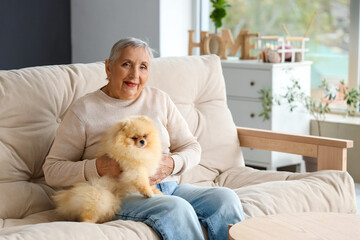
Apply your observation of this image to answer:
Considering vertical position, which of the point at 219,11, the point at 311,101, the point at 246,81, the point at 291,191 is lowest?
the point at 291,191

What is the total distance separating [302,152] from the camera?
2.71 metres

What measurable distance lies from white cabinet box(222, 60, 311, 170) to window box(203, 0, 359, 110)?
30cm

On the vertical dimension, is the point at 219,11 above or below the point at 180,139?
above

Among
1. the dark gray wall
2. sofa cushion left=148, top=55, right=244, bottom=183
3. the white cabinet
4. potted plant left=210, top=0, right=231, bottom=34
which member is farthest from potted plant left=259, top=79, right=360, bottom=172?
the dark gray wall

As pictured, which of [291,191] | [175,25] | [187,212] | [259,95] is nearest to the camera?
[187,212]

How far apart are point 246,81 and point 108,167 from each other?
7.20 feet

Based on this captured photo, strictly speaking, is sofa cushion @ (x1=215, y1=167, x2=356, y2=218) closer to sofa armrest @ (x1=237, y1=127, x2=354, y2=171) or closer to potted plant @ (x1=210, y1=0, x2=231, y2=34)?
sofa armrest @ (x1=237, y1=127, x2=354, y2=171)

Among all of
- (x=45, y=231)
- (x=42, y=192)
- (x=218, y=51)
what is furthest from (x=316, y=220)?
(x=218, y=51)

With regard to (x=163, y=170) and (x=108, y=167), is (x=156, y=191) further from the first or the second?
(x=108, y=167)

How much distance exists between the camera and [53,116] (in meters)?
2.35

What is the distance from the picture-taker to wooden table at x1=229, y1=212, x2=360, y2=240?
5.60 ft

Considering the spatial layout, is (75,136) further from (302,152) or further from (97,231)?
(302,152)

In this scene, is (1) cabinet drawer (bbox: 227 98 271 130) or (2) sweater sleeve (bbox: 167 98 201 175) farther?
(1) cabinet drawer (bbox: 227 98 271 130)

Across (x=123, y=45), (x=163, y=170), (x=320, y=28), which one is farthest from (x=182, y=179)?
(x=320, y=28)
